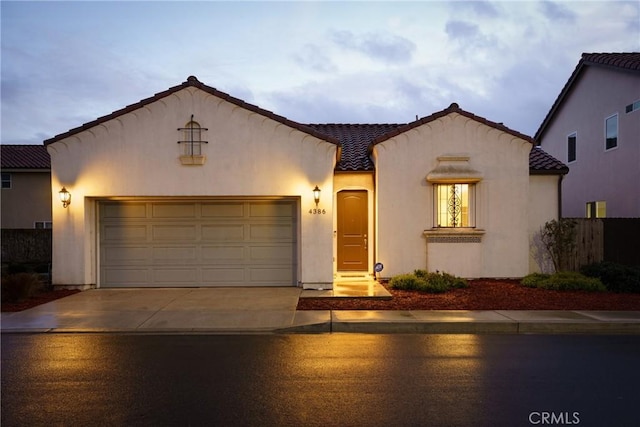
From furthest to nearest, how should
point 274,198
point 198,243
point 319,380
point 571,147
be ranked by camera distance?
point 571,147 < point 198,243 < point 274,198 < point 319,380

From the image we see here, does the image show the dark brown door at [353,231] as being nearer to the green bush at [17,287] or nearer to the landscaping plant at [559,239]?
the landscaping plant at [559,239]

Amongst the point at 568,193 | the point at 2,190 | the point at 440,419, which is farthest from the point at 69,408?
the point at 2,190

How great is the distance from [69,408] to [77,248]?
27.0 feet

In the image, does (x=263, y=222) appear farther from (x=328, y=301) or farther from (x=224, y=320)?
(x=224, y=320)

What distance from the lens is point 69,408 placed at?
491cm

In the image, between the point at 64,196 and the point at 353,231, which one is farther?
the point at 353,231

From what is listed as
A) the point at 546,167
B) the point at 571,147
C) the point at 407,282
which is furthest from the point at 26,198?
the point at 571,147

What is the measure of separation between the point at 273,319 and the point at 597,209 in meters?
16.2

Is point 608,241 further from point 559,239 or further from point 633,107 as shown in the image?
point 633,107

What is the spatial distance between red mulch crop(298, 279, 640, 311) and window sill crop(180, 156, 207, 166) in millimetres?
4279

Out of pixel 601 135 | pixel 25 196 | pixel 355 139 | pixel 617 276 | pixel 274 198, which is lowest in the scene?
pixel 617 276

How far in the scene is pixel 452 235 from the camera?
13.4 m

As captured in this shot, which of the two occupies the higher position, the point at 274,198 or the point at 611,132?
the point at 611,132

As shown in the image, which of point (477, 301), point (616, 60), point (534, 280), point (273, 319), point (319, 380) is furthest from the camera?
point (616, 60)
